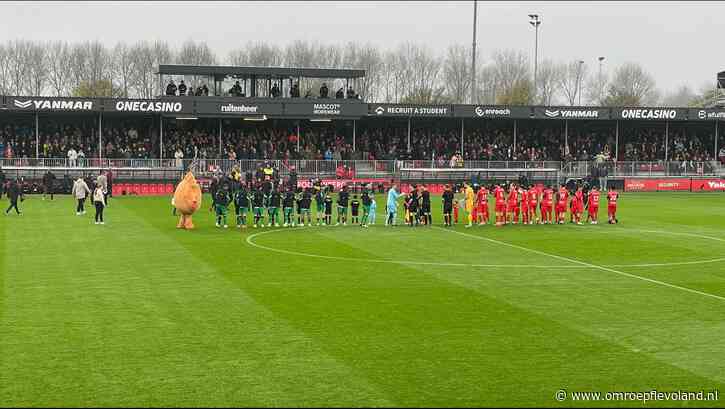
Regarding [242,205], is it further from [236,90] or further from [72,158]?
[236,90]

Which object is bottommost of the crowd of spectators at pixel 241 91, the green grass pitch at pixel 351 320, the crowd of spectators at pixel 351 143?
the green grass pitch at pixel 351 320

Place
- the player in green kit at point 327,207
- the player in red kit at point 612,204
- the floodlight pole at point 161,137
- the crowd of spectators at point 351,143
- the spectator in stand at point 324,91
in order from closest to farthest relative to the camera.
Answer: the player in green kit at point 327,207 → the player in red kit at point 612,204 → the crowd of spectators at point 351,143 → the floodlight pole at point 161,137 → the spectator in stand at point 324,91

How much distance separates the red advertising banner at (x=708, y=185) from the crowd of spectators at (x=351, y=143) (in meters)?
5.15

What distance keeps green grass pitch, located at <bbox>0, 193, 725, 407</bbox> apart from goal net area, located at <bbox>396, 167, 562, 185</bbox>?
28051 mm

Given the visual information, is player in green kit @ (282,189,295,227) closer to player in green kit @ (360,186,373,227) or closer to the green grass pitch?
player in green kit @ (360,186,373,227)

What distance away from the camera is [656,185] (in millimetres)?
60875

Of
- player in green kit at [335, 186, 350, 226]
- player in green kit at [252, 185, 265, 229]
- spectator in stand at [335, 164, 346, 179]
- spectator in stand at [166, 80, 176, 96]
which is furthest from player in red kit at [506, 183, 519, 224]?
spectator in stand at [166, 80, 176, 96]

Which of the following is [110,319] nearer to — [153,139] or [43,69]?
[153,139]

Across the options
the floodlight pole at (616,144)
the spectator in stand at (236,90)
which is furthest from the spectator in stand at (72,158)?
the floodlight pole at (616,144)

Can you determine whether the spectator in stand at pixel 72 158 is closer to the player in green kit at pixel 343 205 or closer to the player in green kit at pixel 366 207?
the player in green kit at pixel 343 205

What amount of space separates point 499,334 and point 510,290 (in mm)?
4579

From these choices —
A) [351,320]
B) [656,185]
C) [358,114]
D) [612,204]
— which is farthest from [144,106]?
[351,320]

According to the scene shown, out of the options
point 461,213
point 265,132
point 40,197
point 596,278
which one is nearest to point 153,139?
point 265,132

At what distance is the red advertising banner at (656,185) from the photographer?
60.3 m
